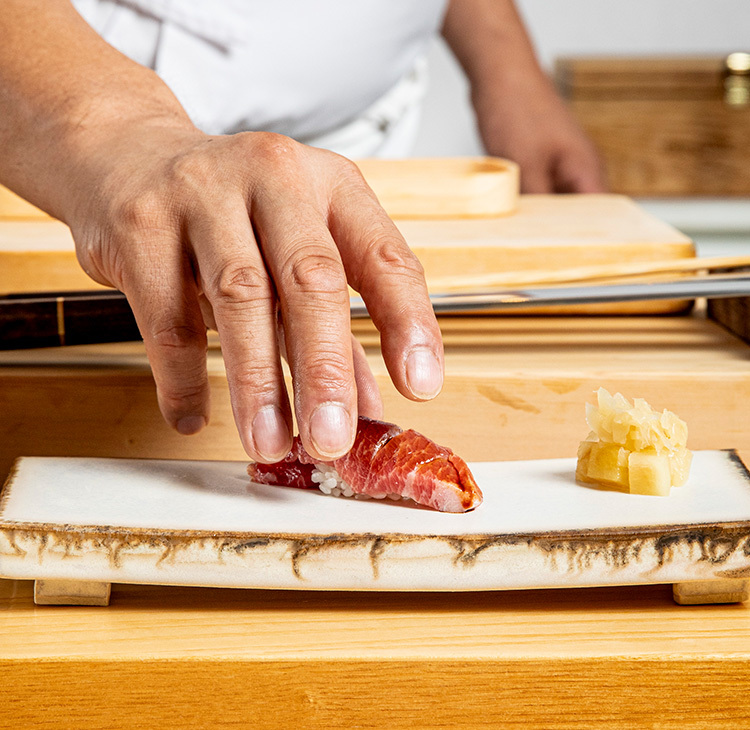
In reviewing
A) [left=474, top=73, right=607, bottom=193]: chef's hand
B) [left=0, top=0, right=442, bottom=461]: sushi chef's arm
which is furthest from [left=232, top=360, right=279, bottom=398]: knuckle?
[left=474, top=73, right=607, bottom=193]: chef's hand

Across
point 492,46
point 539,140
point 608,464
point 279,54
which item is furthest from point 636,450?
point 492,46

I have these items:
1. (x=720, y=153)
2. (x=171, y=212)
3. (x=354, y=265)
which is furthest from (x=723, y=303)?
(x=720, y=153)

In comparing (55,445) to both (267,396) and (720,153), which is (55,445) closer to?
(267,396)

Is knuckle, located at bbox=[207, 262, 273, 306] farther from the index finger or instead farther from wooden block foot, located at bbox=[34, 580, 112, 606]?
wooden block foot, located at bbox=[34, 580, 112, 606]

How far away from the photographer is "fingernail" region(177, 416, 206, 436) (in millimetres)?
643

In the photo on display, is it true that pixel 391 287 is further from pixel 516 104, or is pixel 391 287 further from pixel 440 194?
pixel 516 104

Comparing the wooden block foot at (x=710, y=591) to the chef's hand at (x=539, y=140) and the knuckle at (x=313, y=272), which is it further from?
the chef's hand at (x=539, y=140)

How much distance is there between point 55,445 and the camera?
734 millimetres

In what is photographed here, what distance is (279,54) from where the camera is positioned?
1282mm

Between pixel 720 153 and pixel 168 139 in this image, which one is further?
pixel 720 153

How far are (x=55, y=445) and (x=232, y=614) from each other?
28 centimetres

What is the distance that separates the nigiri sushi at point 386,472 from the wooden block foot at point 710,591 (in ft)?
0.41

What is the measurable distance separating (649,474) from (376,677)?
0.66 ft

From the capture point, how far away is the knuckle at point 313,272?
54cm
